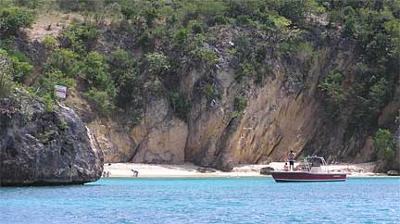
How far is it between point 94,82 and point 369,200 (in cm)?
5360

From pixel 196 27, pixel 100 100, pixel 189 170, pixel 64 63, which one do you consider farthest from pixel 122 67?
pixel 189 170

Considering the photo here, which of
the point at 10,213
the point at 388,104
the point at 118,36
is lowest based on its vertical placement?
the point at 10,213

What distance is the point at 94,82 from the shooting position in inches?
3669

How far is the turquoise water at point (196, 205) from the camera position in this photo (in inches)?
1341

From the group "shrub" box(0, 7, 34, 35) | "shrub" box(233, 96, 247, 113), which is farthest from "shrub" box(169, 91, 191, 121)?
"shrub" box(0, 7, 34, 35)

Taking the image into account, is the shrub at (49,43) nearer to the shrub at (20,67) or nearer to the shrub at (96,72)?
the shrub at (96,72)

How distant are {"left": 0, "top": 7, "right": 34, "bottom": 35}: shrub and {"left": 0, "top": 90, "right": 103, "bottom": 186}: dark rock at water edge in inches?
1502

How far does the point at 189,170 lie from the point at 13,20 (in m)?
28.5

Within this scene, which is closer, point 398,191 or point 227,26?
point 398,191

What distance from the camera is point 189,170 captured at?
294ft

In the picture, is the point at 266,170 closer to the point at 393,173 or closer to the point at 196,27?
the point at 393,173

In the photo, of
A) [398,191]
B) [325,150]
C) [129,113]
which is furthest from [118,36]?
[398,191]

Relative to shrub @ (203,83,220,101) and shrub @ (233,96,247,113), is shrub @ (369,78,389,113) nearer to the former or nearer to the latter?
shrub @ (233,96,247,113)

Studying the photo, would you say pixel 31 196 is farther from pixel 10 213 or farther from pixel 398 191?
pixel 398 191
